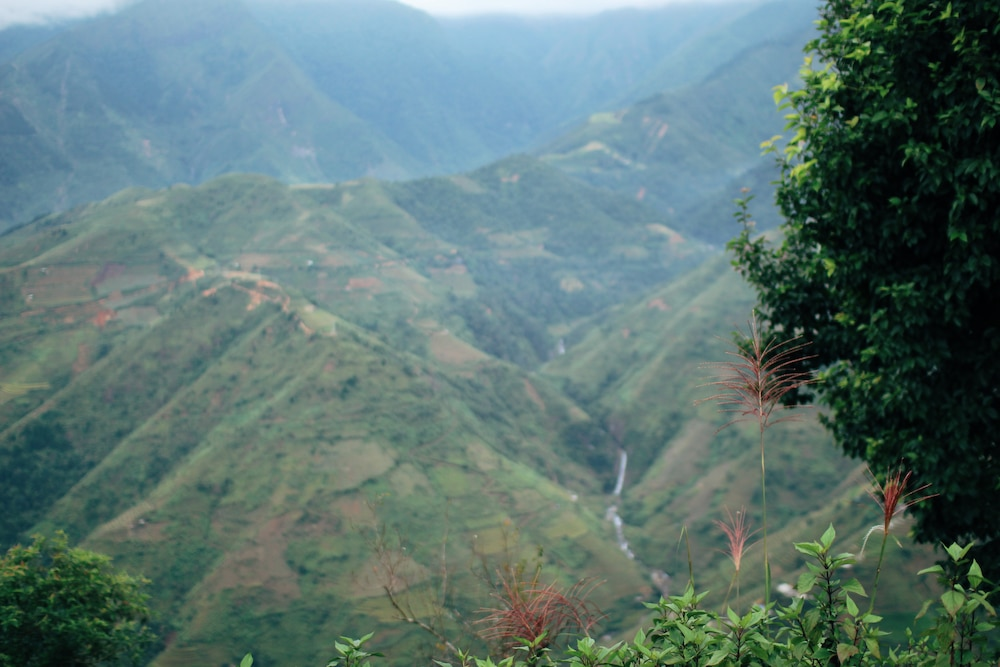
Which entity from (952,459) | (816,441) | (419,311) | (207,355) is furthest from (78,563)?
(419,311)

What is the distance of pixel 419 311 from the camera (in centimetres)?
9381

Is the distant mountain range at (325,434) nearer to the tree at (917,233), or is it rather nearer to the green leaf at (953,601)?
the tree at (917,233)

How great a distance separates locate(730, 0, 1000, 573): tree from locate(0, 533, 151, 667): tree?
19742 millimetres

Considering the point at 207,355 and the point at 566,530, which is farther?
the point at 207,355

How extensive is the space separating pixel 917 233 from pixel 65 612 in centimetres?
2256

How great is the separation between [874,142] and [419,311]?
3274 inches

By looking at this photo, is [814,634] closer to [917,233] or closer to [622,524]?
[917,233]

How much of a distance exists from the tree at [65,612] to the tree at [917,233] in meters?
19.7

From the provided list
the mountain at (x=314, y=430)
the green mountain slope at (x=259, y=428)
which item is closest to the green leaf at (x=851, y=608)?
the mountain at (x=314, y=430)

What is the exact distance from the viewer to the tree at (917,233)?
1111 centimetres

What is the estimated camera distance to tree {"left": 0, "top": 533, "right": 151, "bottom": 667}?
777 inches

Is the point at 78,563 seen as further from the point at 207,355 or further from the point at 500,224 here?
the point at 500,224

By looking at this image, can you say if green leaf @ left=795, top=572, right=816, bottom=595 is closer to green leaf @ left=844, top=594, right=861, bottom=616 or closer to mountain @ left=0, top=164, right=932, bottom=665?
green leaf @ left=844, top=594, right=861, bottom=616

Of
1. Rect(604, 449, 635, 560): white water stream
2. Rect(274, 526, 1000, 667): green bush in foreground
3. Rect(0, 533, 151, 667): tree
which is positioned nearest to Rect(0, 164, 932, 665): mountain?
Rect(604, 449, 635, 560): white water stream
